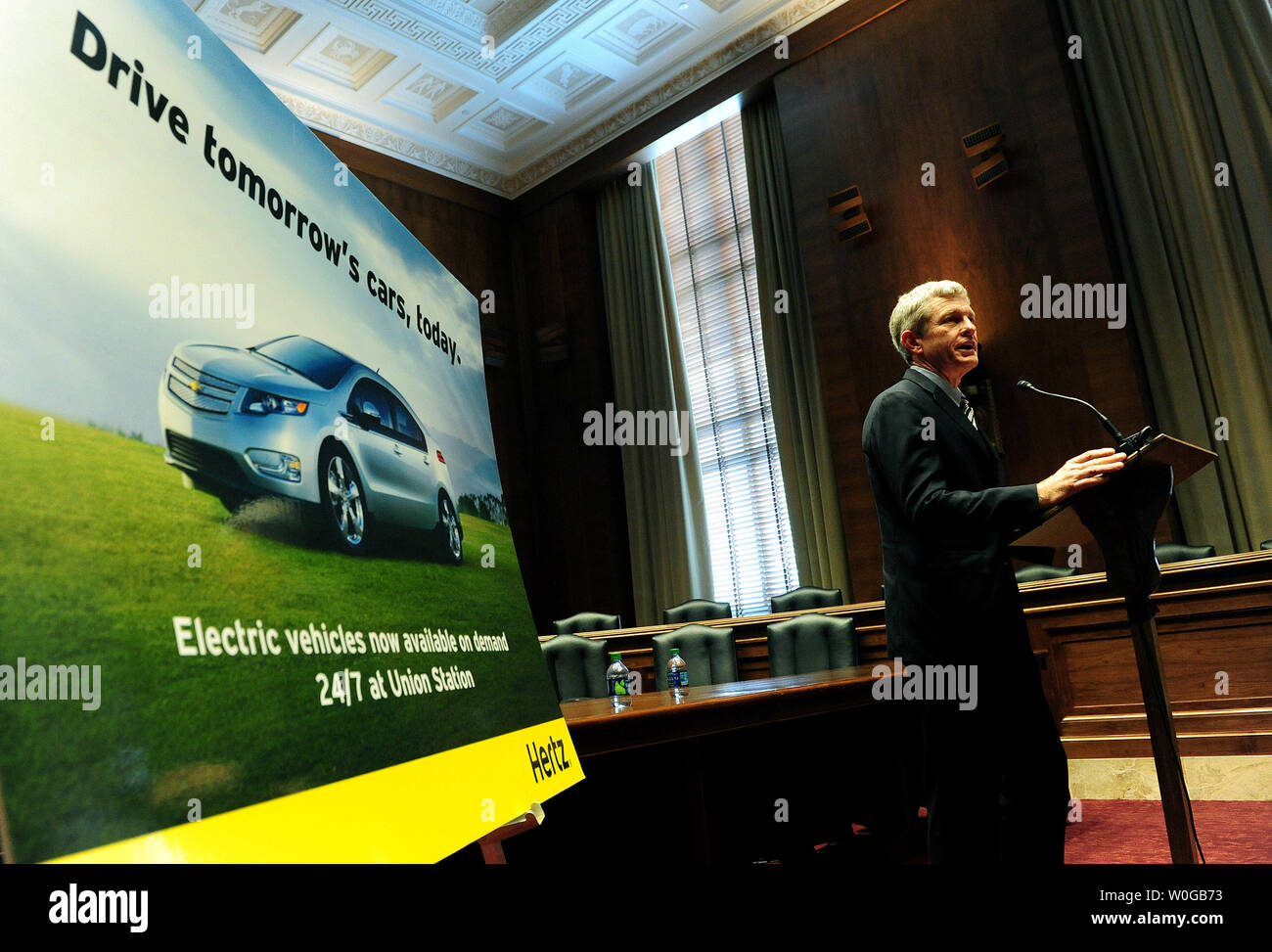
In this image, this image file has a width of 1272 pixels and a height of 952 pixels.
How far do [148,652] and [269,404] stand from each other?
28 centimetres

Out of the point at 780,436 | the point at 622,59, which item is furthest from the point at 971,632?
the point at 622,59

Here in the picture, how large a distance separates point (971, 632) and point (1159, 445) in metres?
0.48

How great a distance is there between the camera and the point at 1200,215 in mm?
5438

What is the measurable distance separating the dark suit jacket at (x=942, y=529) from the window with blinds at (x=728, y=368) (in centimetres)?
554

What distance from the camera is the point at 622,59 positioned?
310 inches

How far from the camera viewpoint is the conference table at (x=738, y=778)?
1.93 metres

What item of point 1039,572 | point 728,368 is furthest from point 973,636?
point 728,368

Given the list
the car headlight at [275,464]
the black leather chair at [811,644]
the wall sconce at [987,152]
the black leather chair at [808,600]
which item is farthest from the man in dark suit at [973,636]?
the wall sconce at [987,152]

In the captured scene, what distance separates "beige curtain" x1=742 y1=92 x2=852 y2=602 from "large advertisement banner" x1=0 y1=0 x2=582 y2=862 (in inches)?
239
